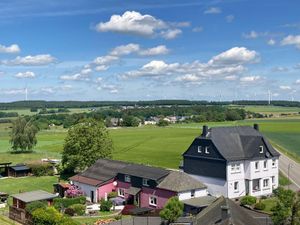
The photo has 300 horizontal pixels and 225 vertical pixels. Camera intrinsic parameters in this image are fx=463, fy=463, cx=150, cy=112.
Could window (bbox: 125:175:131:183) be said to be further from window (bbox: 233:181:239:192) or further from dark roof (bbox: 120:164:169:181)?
window (bbox: 233:181:239:192)

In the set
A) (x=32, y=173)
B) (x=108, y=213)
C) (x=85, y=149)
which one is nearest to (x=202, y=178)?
(x=108, y=213)

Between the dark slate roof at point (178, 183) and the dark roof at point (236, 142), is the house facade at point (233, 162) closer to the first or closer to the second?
the dark roof at point (236, 142)

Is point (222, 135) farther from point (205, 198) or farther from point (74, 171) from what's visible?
point (74, 171)

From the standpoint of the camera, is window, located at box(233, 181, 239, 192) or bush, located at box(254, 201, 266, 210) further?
window, located at box(233, 181, 239, 192)

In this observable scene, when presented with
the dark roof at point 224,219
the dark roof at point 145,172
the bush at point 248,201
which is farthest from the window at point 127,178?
the dark roof at point 224,219

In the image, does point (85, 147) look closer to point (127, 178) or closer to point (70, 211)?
point (127, 178)

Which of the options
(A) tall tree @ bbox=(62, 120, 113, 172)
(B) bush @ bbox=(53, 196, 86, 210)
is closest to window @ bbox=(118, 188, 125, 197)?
(B) bush @ bbox=(53, 196, 86, 210)
